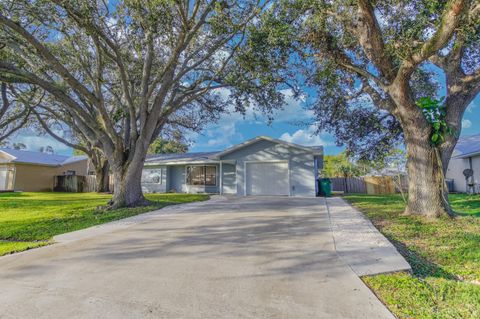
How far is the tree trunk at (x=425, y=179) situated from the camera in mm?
7293

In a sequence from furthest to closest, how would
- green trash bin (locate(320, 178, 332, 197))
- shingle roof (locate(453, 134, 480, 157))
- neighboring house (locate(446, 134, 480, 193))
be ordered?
1. green trash bin (locate(320, 178, 332, 197))
2. neighboring house (locate(446, 134, 480, 193))
3. shingle roof (locate(453, 134, 480, 157))

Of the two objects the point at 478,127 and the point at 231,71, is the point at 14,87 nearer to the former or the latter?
the point at 231,71

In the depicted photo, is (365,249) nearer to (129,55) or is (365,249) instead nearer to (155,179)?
(129,55)

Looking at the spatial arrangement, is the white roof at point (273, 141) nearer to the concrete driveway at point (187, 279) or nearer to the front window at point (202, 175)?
the front window at point (202, 175)

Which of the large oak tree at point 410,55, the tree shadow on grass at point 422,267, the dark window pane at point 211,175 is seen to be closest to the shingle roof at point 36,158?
the dark window pane at point 211,175

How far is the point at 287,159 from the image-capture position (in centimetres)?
1633

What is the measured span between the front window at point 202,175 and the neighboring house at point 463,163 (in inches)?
631

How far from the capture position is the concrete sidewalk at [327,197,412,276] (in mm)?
3692

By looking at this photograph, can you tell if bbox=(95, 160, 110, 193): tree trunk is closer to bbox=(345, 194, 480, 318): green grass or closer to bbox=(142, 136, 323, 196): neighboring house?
bbox=(142, 136, 323, 196): neighboring house

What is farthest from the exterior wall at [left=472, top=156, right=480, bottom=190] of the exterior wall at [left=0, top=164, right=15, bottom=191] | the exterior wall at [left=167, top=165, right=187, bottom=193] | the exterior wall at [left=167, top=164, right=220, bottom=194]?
the exterior wall at [left=0, top=164, right=15, bottom=191]

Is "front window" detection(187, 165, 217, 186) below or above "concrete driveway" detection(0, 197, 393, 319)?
above

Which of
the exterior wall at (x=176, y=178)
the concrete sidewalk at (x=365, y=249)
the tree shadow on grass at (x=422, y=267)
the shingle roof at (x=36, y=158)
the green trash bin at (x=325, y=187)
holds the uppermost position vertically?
the shingle roof at (x=36, y=158)

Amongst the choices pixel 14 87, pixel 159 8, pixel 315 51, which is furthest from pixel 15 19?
pixel 315 51

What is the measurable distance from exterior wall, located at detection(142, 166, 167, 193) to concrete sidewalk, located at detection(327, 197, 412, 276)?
54.1ft
